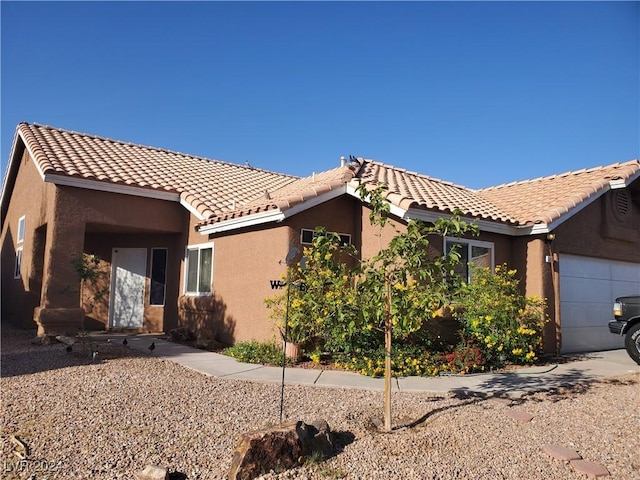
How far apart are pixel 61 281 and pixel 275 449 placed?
894 cm

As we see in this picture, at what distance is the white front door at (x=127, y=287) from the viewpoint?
540 inches

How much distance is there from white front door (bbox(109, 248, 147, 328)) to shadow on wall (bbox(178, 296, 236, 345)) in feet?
5.87

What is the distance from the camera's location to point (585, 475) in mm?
4301

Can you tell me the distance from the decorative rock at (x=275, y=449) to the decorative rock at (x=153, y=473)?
529 mm

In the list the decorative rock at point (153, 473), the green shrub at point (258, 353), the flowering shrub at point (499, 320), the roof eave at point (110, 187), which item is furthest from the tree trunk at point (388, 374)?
the roof eave at point (110, 187)

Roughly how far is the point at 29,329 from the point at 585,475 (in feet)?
44.9

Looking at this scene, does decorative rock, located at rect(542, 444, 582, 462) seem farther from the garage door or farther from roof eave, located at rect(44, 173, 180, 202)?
roof eave, located at rect(44, 173, 180, 202)

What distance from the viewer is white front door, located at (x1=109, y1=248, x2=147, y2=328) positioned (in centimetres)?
1371

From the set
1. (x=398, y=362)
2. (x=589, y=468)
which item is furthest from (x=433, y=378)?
(x=589, y=468)

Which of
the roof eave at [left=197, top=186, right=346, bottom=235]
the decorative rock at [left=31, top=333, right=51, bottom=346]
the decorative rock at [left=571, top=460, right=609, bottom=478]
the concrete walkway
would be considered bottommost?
the decorative rock at [left=571, top=460, right=609, bottom=478]

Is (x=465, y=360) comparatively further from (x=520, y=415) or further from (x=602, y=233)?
(x=602, y=233)

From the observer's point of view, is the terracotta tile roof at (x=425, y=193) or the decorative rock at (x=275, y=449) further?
the terracotta tile roof at (x=425, y=193)

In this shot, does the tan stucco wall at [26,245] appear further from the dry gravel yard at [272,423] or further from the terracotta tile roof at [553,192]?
the terracotta tile roof at [553,192]

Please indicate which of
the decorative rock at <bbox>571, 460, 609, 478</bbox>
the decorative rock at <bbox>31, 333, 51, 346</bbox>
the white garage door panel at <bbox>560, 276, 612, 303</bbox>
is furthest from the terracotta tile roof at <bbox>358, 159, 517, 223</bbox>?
the decorative rock at <bbox>31, 333, 51, 346</bbox>
